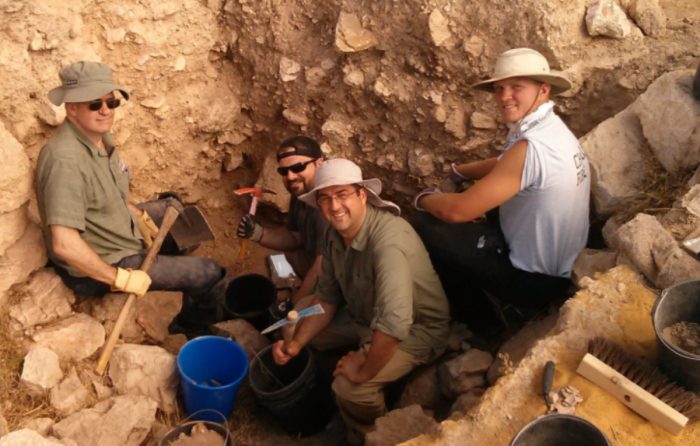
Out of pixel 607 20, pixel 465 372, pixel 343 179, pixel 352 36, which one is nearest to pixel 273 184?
pixel 352 36

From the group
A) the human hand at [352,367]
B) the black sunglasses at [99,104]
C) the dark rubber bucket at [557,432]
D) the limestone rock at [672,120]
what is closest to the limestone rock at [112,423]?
the human hand at [352,367]

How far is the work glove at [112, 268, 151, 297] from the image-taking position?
142 inches

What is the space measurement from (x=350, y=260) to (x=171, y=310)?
6.17 feet

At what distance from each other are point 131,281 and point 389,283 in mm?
1831

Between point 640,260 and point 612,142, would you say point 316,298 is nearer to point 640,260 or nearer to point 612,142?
point 640,260

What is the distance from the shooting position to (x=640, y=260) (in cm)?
305

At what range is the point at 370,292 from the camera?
3482 mm

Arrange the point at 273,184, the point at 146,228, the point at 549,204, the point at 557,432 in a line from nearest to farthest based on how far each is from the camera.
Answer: the point at 557,432 < the point at 549,204 < the point at 146,228 < the point at 273,184

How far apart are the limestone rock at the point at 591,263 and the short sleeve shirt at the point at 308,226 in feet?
6.05

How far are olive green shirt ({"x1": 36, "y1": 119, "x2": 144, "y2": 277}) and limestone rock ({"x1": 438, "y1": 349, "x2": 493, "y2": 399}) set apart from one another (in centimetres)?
252

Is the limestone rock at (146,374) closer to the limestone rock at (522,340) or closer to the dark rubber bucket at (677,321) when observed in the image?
the limestone rock at (522,340)

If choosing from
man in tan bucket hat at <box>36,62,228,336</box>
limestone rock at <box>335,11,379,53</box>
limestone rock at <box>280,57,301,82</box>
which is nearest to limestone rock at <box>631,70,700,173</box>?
limestone rock at <box>335,11,379,53</box>

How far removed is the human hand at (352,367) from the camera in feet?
11.1

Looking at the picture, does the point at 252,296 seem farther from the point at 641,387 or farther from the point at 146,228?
the point at 641,387
